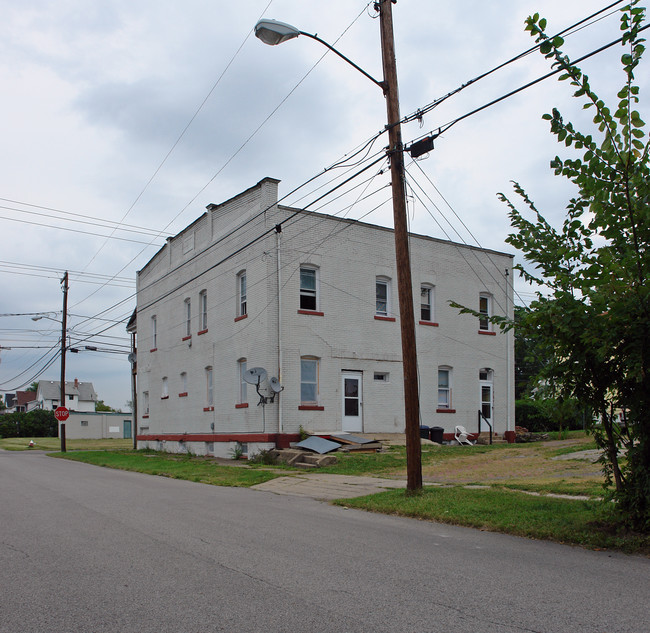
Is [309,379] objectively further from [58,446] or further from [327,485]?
[58,446]

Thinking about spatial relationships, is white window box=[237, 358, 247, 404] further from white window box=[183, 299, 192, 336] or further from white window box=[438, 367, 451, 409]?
white window box=[438, 367, 451, 409]

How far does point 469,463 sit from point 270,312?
8.14 metres

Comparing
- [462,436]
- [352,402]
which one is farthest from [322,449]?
[462,436]

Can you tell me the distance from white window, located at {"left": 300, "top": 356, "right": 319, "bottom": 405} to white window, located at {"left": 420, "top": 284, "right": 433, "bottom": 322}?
18.3 feet

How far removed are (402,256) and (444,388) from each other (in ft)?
49.3

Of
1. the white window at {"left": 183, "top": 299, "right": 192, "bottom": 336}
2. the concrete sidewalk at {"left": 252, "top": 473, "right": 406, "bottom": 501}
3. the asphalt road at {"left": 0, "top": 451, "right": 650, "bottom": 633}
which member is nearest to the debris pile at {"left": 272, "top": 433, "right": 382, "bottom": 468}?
the concrete sidewalk at {"left": 252, "top": 473, "right": 406, "bottom": 501}

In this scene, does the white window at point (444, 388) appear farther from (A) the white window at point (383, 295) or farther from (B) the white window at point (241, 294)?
(B) the white window at point (241, 294)

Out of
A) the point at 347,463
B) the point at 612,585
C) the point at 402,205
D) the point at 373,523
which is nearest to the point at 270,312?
the point at 347,463

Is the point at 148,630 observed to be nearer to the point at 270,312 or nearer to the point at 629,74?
the point at 629,74

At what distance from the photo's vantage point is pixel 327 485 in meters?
14.4

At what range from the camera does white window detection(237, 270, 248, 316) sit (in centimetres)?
2389

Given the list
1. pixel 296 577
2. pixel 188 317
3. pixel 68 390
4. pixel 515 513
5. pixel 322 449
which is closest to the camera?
pixel 296 577

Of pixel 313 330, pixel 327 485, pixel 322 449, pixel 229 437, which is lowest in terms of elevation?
pixel 327 485

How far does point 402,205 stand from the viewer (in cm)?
1203
